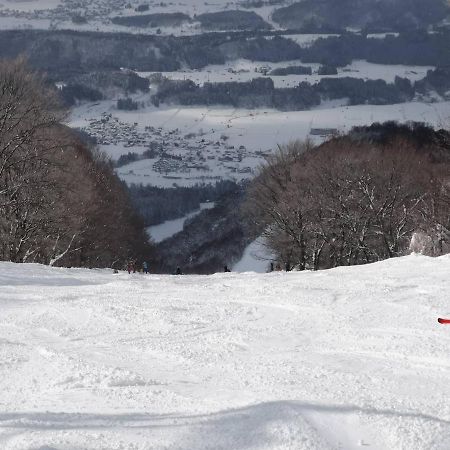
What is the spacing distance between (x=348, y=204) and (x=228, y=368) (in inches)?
1154

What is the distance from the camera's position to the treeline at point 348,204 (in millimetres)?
33844

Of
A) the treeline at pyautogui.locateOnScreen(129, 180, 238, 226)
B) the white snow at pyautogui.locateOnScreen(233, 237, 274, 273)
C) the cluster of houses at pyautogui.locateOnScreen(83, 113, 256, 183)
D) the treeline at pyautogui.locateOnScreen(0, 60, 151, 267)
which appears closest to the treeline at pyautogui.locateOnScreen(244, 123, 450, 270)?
the white snow at pyautogui.locateOnScreen(233, 237, 274, 273)

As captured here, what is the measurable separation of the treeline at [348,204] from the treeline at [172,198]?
230ft

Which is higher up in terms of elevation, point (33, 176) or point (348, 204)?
point (33, 176)

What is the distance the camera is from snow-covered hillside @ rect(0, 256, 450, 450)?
204 inches

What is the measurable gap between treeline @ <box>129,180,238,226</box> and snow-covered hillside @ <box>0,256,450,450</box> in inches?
3834

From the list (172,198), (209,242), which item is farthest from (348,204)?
(172,198)

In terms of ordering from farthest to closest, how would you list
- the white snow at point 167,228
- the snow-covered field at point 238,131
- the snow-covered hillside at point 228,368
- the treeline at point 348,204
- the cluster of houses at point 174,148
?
the cluster of houses at point 174,148, the snow-covered field at point 238,131, the white snow at point 167,228, the treeline at point 348,204, the snow-covered hillside at point 228,368

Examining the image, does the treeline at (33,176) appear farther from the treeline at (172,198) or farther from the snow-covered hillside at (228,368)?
the treeline at (172,198)

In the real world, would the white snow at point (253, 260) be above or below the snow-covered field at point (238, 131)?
above

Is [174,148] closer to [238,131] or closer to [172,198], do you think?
[238,131]

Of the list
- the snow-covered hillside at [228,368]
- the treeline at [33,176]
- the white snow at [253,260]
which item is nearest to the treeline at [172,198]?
the white snow at [253,260]

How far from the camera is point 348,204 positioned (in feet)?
116

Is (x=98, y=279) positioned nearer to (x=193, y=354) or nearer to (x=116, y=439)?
(x=193, y=354)
